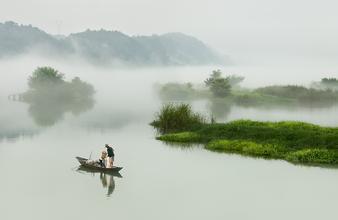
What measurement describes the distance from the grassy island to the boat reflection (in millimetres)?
14860

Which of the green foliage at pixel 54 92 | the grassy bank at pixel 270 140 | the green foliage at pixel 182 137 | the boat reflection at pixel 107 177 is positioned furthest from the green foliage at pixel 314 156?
the green foliage at pixel 54 92

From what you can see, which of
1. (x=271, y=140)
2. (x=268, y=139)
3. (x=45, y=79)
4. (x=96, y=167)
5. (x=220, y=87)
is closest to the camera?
(x=96, y=167)

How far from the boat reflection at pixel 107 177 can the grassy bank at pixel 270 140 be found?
1483 centimetres

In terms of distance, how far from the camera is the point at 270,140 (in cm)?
5203

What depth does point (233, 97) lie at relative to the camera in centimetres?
12769

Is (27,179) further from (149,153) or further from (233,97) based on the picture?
(233,97)

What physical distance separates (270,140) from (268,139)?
693 millimetres

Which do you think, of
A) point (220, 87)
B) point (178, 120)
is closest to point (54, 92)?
point (220, 87)

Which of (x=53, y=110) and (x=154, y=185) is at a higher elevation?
(x=53, y=110)

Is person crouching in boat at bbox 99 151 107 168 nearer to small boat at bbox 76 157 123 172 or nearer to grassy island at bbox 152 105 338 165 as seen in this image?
small boat at bbox 76 157 123 172

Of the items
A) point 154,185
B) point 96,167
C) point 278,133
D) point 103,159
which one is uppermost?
point 278,133

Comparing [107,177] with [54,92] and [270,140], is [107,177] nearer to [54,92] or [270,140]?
[270,140]

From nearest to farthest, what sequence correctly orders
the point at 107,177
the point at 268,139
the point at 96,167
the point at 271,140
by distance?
the point at 107,177 < the point at 96,167 < the point at 271,140 < the point at 268,139

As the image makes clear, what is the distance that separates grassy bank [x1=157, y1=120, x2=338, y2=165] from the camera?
46469 mm
